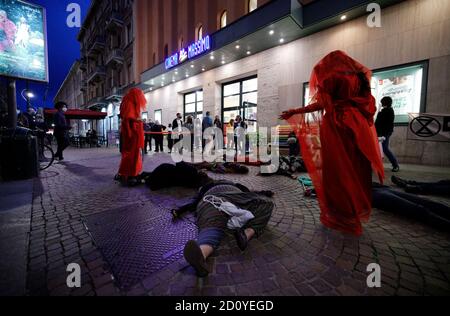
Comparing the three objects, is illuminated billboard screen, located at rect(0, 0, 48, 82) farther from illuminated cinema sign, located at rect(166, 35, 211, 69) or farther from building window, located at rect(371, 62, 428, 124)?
building window, located at rect(371, 62, 428, 124)

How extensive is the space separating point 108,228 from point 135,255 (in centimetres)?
79

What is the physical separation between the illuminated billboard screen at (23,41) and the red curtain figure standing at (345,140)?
7250 mm

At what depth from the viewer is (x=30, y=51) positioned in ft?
18.2

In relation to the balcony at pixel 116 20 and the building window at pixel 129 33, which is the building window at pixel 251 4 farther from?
the balcony at pixel 116 20

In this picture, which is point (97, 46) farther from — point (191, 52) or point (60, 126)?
point (60, 126)

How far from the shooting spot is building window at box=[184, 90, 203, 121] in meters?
16.3

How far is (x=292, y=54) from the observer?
10125 millimetres

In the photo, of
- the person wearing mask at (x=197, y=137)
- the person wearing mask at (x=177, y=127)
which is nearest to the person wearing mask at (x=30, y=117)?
the person wearing mask at (x=177, y=127)

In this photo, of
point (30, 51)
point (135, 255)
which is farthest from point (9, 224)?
point (30, 51)

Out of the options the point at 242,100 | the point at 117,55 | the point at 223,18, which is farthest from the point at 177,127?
the point at 117,55

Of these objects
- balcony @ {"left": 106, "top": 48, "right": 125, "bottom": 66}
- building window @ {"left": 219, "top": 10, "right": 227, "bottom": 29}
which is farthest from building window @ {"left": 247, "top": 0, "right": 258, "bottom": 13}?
balcony @ {"left": 106, "top": 48, "right": 125, "bottom": 66}

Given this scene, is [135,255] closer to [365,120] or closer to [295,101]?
[365,120]

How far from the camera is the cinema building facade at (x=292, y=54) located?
22.1 feet

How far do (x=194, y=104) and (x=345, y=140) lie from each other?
51.7 ft
